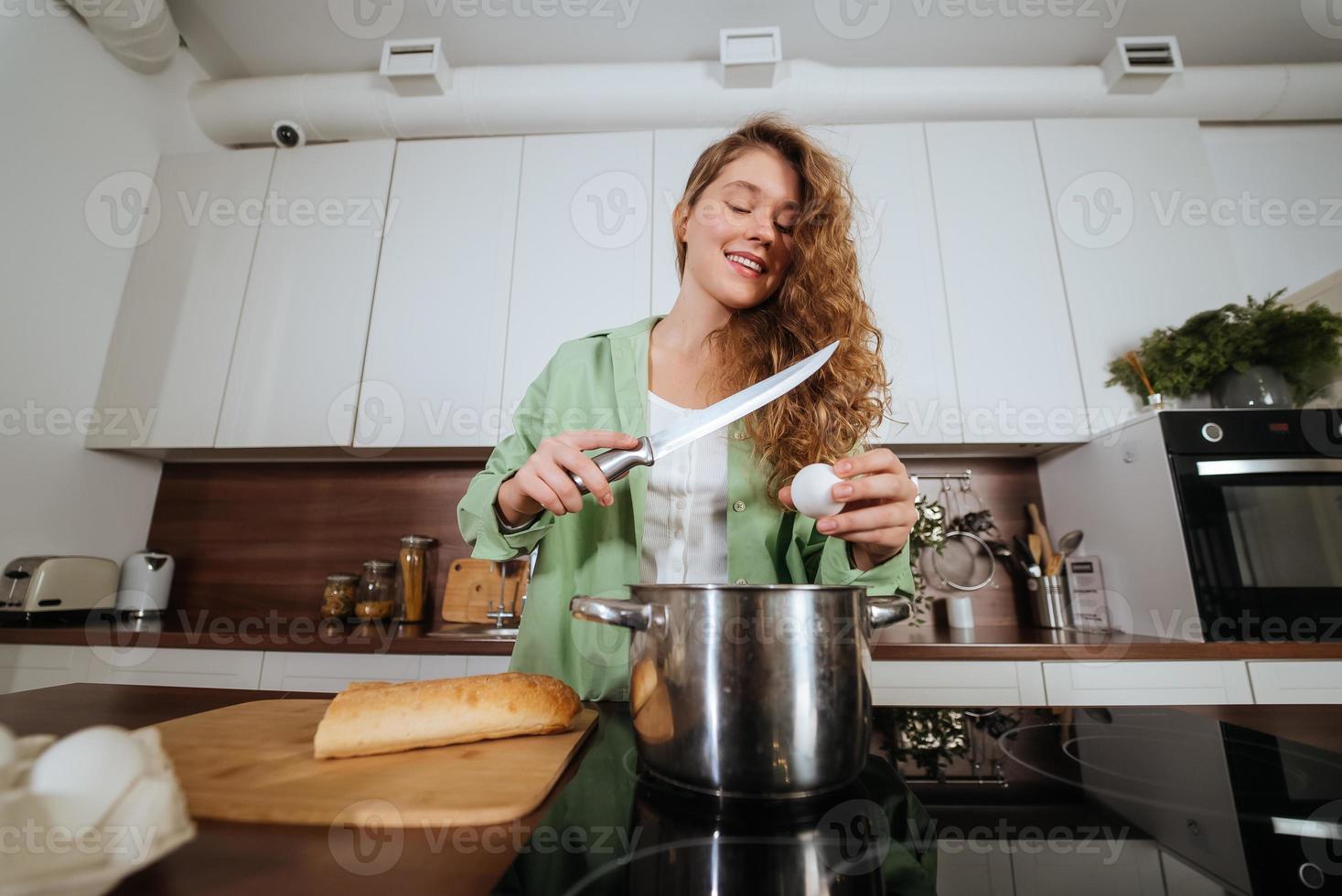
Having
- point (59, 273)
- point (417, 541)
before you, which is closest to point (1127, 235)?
point (417, 541)

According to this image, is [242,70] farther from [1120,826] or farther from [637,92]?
[1120,826]

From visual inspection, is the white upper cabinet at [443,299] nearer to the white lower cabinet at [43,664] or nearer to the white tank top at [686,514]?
the white lower cabinet at [43,664]

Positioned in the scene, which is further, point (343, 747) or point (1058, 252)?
point (1058, 252)

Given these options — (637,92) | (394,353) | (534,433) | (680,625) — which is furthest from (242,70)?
(680,625)

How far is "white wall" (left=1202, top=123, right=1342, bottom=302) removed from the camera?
202 centimetres

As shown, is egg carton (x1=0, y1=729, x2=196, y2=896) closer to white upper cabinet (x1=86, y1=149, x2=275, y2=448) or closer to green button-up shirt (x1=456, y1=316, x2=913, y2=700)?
green button-up shirt (x1=456, y1=316, x2=913, y2=700)

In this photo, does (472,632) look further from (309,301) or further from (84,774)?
(84,774)

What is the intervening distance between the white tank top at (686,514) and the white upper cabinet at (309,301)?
1330mm

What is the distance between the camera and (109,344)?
1823mm

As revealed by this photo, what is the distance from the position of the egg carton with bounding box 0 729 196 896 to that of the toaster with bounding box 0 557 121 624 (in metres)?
1.84

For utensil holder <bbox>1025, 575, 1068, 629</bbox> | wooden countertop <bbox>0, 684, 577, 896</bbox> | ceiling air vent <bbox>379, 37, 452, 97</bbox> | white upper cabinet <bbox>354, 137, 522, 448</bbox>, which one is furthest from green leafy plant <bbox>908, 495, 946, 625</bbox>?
ceiling air vent <bbox>379, 37, 452, 97</bbox>

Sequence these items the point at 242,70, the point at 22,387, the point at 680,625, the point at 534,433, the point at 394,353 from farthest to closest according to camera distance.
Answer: the point at 242,70
the point at 394,353
the point at 22,387
the point at 534,433
the point at 680,625

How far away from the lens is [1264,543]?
134 centimetres

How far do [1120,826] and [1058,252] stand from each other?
6.34 feet
